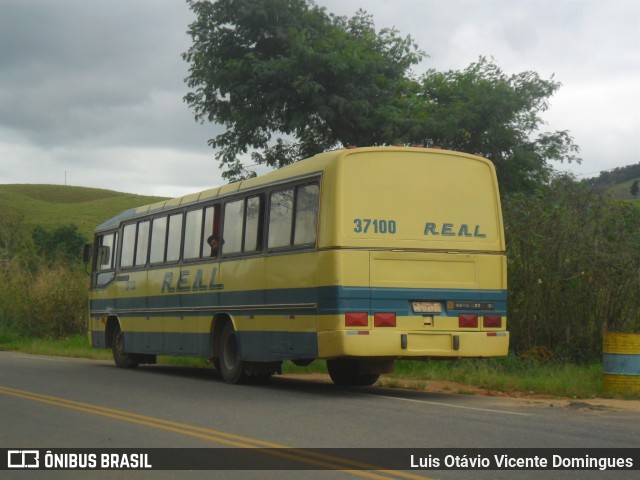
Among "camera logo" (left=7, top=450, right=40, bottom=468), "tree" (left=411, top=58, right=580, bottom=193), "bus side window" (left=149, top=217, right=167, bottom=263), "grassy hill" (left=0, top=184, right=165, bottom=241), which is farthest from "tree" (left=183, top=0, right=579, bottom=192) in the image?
"grassy hill" (left=0, top=184, right=165, bottom=241)

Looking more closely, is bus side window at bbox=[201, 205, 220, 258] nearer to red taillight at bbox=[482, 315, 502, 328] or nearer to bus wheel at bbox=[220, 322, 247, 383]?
bus wheel at bbox=[220, 322, 247, 383]

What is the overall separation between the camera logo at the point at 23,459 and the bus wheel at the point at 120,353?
479 inches

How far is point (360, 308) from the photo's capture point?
1426 centimetres

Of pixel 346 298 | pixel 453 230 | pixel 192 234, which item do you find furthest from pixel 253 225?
pixel 453 230

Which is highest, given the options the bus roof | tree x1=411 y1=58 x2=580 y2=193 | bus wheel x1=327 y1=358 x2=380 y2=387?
tree x1=411 y1=58 x2=580 y2=193

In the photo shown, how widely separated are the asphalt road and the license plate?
3.88ft

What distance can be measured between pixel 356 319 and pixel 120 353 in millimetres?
9421

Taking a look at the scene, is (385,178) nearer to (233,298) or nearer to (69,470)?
(233,298)

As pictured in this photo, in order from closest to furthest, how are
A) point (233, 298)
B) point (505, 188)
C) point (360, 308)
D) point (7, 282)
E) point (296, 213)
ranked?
point (360, 308) < point (296, 213) < point (233, 298) < point (505, 188) < point (7, 282)

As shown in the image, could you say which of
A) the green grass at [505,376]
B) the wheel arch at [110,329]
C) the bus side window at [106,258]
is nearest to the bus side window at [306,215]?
the green grass at [505,376]

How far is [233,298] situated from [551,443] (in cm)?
792

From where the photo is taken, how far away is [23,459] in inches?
375

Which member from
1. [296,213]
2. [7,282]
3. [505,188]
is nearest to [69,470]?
[296,213]

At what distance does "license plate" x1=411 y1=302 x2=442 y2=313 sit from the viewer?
14672 millimetres
